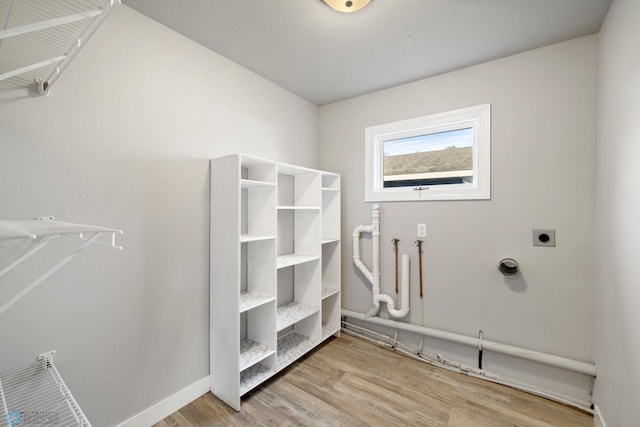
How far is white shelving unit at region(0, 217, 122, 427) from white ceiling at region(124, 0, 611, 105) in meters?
1.39

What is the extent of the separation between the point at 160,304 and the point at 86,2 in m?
1.50

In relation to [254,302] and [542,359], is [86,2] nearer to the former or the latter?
[254,302]

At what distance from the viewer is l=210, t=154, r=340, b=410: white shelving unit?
180cm

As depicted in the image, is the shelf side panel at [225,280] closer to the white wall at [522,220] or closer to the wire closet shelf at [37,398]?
the wire closet shelf at [37,398]

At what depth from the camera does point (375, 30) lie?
1.76m

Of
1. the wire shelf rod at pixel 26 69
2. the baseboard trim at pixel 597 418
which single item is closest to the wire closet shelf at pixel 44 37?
the wire shelf rod at pixel 26 69

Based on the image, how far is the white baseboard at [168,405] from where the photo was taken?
1.58 metres

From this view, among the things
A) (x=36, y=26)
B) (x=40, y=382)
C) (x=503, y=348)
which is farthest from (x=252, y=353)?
(x=36, y=26)

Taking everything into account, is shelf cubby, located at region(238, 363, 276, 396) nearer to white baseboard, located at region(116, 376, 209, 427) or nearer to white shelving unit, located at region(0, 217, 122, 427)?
white baseboard, located at region(116, 376, 209, 427)

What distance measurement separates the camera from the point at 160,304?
170cm

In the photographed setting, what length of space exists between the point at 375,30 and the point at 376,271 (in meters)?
1.92

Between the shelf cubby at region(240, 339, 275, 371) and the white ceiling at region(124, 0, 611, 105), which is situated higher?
the white ceiling at region(124, 0, 611, 105)

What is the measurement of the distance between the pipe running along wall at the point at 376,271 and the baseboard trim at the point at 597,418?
1.23 metres

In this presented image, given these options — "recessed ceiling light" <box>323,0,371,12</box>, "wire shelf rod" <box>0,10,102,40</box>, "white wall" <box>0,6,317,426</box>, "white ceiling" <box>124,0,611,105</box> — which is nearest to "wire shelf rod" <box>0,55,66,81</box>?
"wire shelf rod" <box>0,10,102,40</box>
